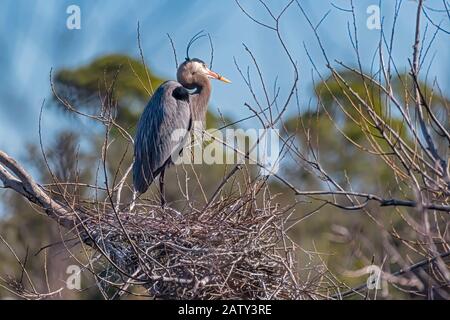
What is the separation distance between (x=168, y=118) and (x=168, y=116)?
2cm

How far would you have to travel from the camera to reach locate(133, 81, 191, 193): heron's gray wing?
7055 millimetres

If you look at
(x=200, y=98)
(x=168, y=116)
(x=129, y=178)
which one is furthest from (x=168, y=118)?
(x=129, y=178)

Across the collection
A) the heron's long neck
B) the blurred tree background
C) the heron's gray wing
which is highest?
the blurred tree background

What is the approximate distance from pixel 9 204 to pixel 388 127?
1083 centimetres

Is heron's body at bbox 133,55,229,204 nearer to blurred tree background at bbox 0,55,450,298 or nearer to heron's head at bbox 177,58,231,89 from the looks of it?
heron's head at bbox 177,58,231,89

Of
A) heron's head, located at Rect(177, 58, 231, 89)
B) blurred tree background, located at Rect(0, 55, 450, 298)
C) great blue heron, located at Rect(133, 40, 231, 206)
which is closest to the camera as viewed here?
great blue heron, located at Rect(133, 40, 231, 206)

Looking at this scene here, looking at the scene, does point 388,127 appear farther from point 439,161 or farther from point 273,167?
point 273,167

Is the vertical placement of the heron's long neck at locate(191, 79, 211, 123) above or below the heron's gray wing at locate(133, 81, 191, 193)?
above

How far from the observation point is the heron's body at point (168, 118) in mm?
7043

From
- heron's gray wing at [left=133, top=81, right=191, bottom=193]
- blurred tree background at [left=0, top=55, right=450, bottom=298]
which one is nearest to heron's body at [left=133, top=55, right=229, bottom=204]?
heron's gray wing at [left=133, top=81, right=191, bottom=193]

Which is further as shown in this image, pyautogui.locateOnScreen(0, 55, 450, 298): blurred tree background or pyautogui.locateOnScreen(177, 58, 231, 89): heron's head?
pyautogui.locateOnScreen(0, 55, 450, 298): blurred tree background

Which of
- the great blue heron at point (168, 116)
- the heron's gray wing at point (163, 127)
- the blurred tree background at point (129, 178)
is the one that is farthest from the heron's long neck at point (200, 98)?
the blurred tree background at point (129, 178)

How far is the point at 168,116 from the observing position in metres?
7.17
